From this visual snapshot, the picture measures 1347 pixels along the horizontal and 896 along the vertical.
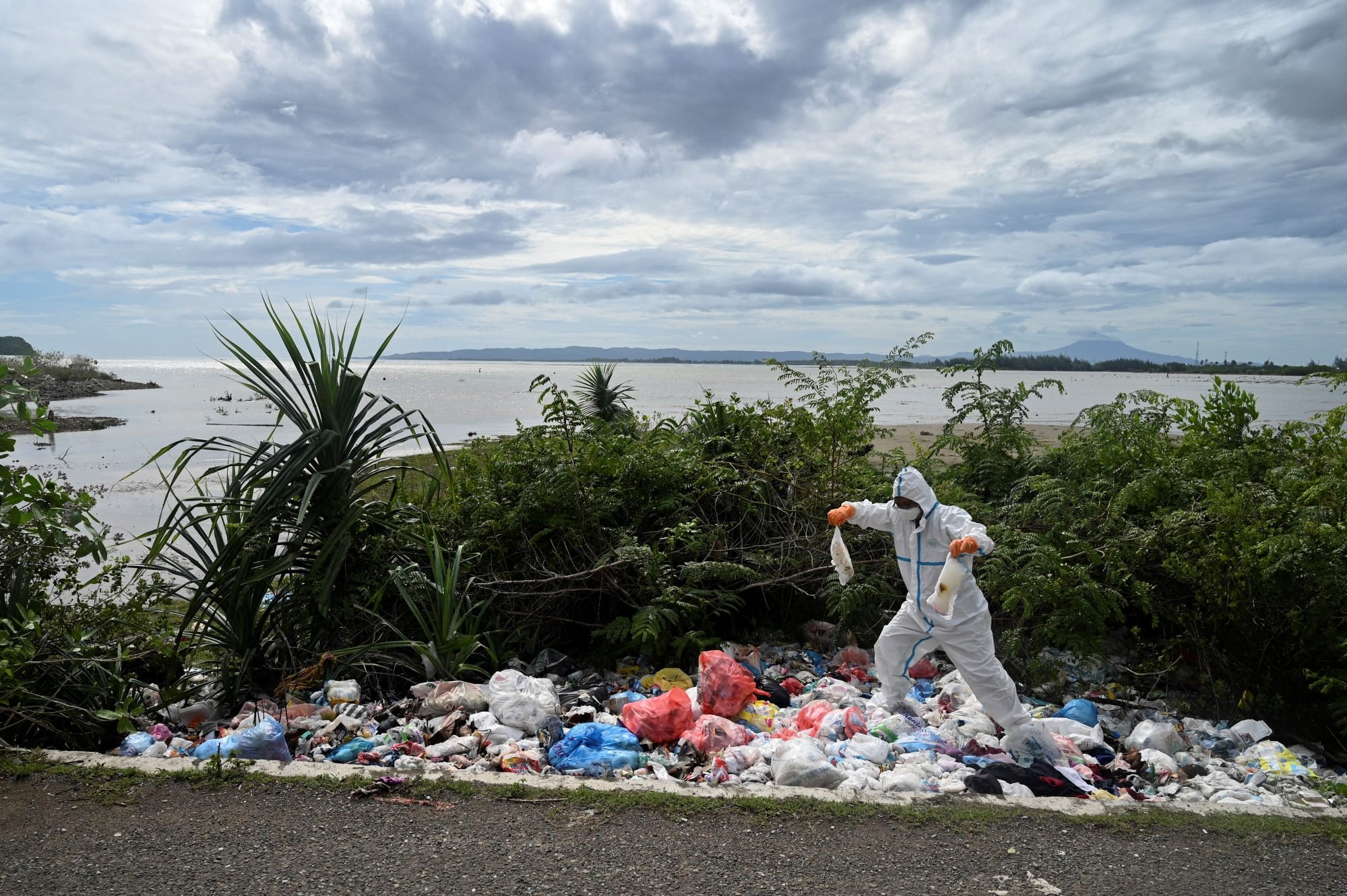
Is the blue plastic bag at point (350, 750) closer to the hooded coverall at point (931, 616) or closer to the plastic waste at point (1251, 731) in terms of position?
the hooded coverall at point (931, 616)

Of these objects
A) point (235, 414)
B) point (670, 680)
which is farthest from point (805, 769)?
point (235, 414)

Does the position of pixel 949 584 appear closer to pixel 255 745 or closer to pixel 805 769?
pixel 805 769

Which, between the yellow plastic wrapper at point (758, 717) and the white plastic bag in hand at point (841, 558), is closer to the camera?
the yellow plastic wrapper at point (758, 717)

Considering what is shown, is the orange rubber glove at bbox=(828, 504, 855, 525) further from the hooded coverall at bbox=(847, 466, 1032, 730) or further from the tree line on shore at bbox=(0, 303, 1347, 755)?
the tree line on shore at bbox=(0, 303, 1347, 755)

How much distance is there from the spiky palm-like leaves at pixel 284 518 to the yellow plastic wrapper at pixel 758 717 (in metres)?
2.61

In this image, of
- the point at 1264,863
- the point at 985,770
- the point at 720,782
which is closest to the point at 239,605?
the point at 720,782

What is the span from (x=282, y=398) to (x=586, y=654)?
2.79 meters

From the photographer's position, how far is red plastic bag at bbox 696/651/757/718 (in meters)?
5.24

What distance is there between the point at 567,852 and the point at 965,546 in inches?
101

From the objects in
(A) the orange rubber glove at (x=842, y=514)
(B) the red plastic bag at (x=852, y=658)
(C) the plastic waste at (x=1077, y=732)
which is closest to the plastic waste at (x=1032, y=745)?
(C) the plastic waste at (x=1077, y=732)

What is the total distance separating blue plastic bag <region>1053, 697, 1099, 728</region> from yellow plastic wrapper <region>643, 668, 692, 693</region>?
7.53ft

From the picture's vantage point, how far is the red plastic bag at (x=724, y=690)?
524 centimetres

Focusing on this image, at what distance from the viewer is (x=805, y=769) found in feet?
14.1

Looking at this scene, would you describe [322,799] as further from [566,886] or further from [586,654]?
[586,654]
